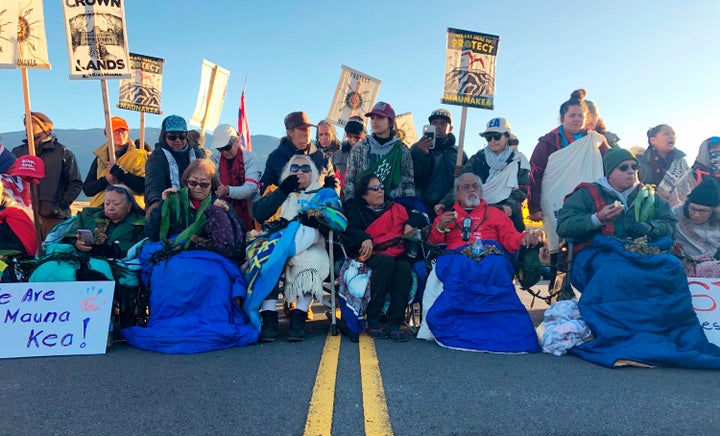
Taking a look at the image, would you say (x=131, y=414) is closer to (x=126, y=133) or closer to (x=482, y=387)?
(x=482, y=387)

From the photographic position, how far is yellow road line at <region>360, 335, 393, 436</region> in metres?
2.31

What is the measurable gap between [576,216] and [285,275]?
2648 millimetres

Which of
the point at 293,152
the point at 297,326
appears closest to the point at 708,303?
the point at 297,326

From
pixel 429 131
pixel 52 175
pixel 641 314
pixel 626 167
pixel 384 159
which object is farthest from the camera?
pixel 52 175

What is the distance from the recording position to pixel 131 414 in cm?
247

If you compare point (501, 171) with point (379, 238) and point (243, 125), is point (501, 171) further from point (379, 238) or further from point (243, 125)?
point (243, 125)

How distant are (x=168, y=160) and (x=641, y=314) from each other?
443 cm

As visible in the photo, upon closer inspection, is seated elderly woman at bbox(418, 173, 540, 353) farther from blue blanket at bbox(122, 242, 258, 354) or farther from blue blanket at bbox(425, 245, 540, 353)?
blue blanket at bbox(122, 242, 258, 354)

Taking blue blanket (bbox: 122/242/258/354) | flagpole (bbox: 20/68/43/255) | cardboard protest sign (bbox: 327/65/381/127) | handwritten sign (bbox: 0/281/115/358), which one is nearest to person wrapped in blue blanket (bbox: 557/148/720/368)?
blue blanket (bbox: 122/242/258/354)

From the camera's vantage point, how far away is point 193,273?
4.09m

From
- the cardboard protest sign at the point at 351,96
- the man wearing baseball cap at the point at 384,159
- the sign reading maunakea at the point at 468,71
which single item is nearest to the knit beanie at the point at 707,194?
the sign reading maunakea at the point at 468,71

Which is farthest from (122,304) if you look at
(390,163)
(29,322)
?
(390,163)

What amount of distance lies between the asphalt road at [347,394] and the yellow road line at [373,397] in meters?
0.03

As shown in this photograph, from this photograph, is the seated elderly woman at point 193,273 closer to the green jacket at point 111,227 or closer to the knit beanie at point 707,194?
the green jacket at point 111,227
